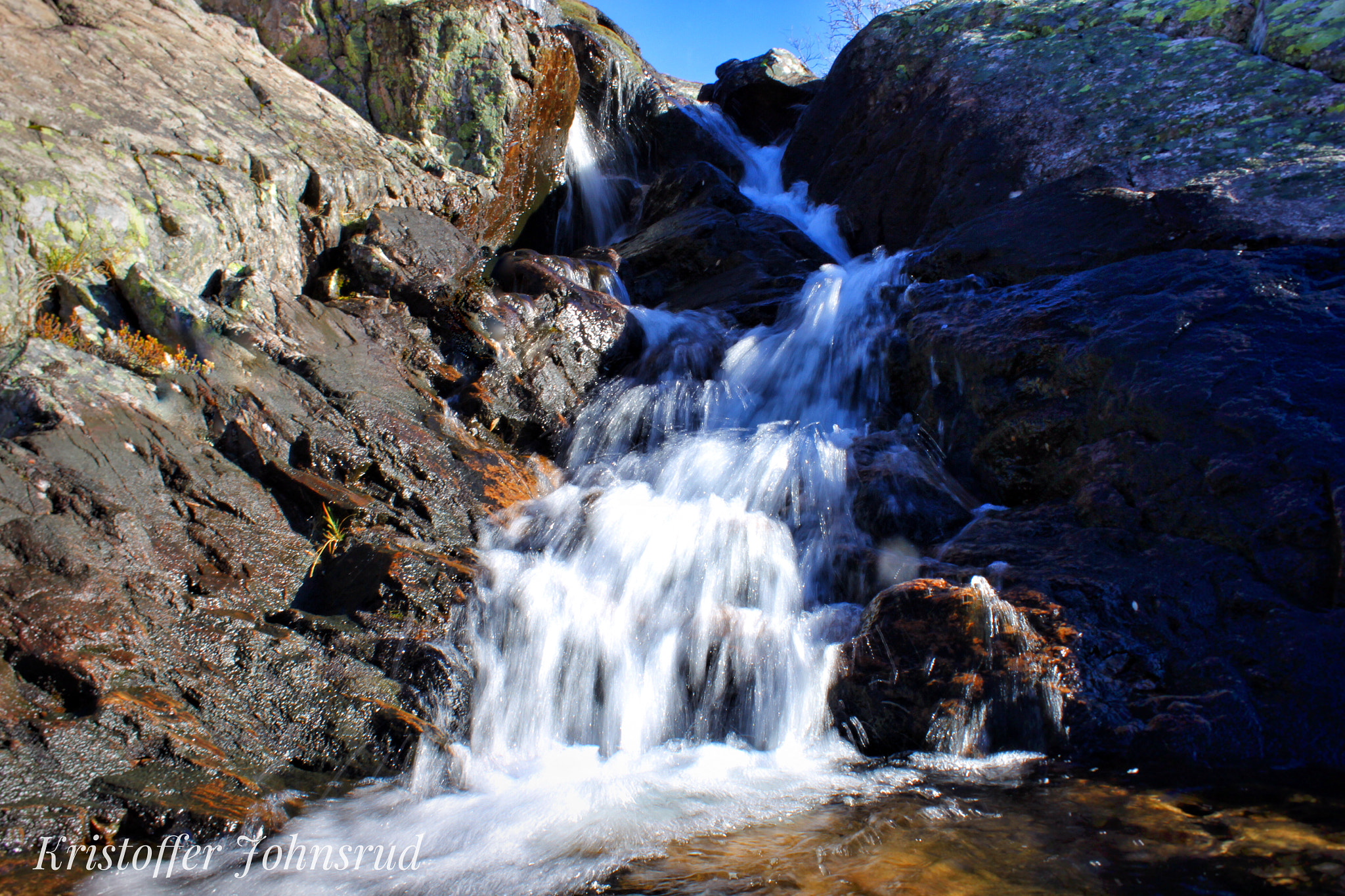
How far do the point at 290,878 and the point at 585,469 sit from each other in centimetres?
393

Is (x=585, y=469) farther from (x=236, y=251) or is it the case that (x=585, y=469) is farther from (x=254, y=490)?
(x=236, y=251)

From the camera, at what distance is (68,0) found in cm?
607

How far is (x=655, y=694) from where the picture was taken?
3.78 m

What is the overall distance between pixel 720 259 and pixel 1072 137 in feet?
14.0

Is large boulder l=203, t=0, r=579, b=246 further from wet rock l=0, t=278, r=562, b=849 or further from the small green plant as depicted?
the small green plant

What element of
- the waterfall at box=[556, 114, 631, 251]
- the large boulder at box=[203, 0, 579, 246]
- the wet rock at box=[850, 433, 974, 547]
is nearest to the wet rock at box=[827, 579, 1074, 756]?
the wet rock at box=[850, 433, 974, 547]

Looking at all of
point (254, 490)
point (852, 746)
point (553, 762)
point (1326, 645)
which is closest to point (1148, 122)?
point (1326, 645)

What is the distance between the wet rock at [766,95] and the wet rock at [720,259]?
573cm

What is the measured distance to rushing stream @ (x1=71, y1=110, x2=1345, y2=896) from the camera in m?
2.51

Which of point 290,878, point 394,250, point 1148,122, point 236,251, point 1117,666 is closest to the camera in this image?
point 290,878

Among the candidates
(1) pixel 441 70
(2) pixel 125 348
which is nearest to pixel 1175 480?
(2) pixel 125 348

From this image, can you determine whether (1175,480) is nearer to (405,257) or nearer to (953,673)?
(953,673)

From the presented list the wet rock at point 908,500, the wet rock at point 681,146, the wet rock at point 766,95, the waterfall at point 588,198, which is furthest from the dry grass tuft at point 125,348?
the wet rock at point 766,95

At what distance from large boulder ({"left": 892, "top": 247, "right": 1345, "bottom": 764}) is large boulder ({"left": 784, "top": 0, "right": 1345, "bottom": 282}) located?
2.60 feet
